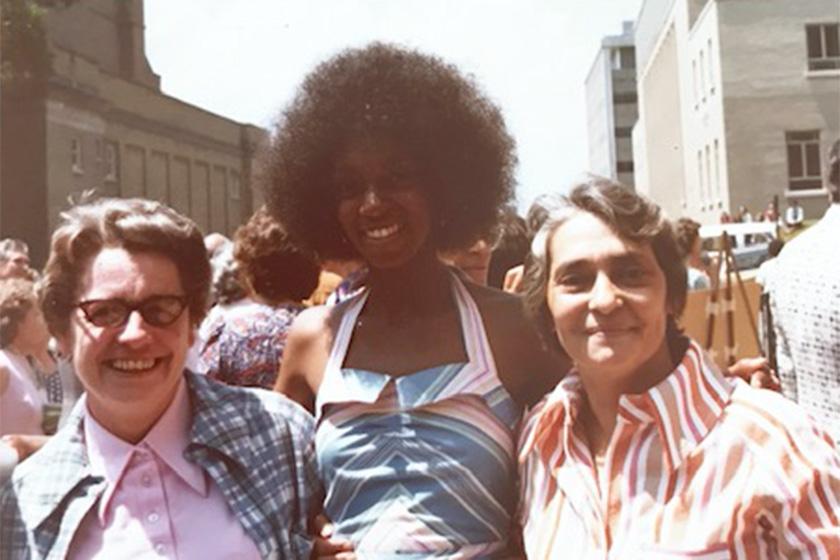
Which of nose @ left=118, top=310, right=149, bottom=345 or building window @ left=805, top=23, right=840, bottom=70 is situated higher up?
building window @ left=805, top=23, right=840, bottom=70

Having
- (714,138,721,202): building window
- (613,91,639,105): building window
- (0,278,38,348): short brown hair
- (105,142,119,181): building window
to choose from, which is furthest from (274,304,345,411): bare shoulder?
(613,91,639,105): building window

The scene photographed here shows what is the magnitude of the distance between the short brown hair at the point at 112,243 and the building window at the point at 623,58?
57867 millimetres

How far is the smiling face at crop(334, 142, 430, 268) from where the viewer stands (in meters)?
2.05

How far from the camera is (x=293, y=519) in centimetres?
195

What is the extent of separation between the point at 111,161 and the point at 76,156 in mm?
2333

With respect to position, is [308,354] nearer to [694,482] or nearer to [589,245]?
[589,245]

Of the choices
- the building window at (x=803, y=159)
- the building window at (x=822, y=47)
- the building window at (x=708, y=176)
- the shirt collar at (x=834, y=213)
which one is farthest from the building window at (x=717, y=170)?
the shirt collar at (x=834, y=213)

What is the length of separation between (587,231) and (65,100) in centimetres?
2039

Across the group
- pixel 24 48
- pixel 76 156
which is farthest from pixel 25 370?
Answer: pixel 76 156

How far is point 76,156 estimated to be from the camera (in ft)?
69.1

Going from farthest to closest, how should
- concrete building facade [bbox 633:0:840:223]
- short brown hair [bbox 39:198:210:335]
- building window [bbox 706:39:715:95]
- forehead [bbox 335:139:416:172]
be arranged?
building window [bbox 706:39:715:95] < concrete building facade [bbox 633:0:840:223] < forehead [bbox 335:139:416:172] < short brown hair [bbox 39:198:210:335]

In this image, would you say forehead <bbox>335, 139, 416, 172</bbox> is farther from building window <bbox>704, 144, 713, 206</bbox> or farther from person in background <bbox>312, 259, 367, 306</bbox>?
building window <bbox>704, 144, 713, 206</bbox>

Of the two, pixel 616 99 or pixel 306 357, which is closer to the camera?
pixel 306 357

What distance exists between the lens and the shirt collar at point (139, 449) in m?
1.85
